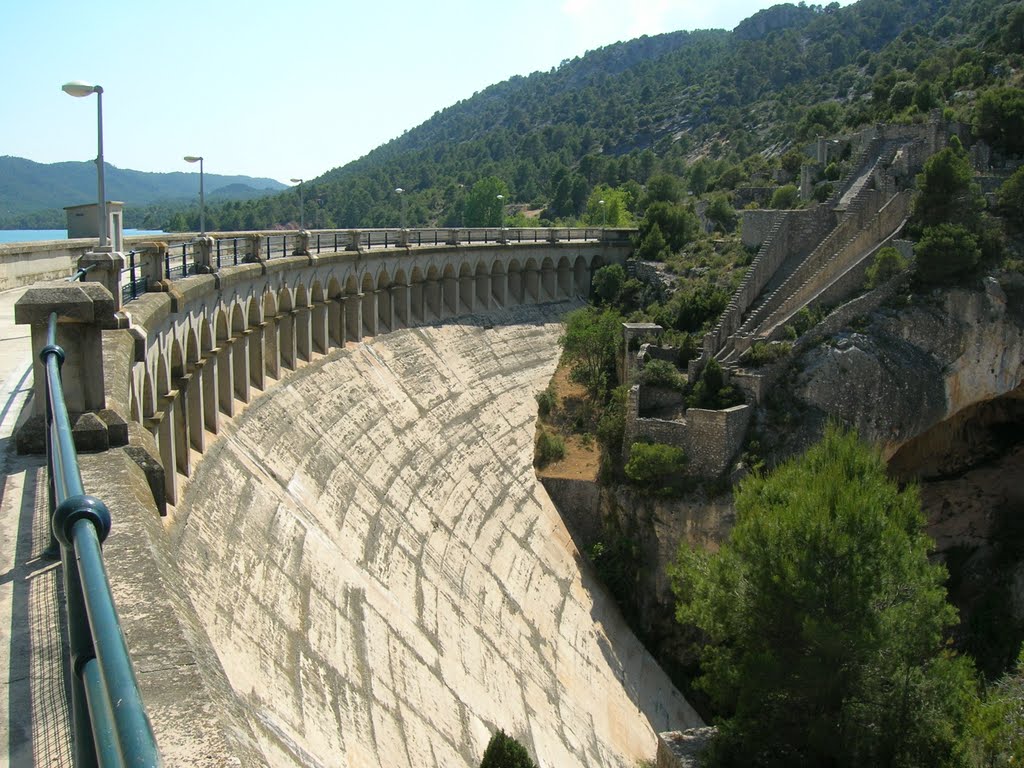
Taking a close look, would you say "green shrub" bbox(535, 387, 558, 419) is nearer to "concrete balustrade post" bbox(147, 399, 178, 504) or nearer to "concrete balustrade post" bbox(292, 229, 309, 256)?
"concrete balustrade post" bbox(292, 229, 309, 256)

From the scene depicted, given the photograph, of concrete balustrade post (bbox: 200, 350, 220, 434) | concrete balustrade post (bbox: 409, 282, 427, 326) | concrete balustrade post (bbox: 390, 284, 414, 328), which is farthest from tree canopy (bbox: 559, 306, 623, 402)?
concrete balustrade post (bbox: 200, 350, 220, 434)

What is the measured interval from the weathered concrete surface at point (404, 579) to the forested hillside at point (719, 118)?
38313 mm

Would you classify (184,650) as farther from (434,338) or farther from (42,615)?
(434,338)

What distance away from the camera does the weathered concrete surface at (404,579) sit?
67.9 feet

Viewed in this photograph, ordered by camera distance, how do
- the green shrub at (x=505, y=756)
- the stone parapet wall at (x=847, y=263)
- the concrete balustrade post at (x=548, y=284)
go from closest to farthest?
the green shrub at (x=505, y=756) < the stone parapet wall at (x=847, y=263) < the concrete balustrade post at (x=548, y=284)

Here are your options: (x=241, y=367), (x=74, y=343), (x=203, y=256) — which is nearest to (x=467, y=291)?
(x=241, y=367)

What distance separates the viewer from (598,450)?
44.6 metres

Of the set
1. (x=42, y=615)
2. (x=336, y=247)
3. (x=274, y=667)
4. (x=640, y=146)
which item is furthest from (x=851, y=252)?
(x=640, y=146)

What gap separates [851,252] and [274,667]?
35350 millimetres

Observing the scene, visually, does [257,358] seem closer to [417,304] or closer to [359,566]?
[359,566]

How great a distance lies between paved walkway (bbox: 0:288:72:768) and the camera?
602 centimetres

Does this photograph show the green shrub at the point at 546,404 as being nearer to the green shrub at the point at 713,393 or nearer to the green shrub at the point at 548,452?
the green shrub at the point at 548,452

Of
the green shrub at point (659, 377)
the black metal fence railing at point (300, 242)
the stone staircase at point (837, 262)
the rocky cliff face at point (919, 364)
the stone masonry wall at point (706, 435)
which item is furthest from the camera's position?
the stone staircase at point (837, 262)

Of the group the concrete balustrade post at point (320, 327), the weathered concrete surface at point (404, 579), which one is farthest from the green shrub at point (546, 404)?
the concrete balustrade post at point (320, 327)
